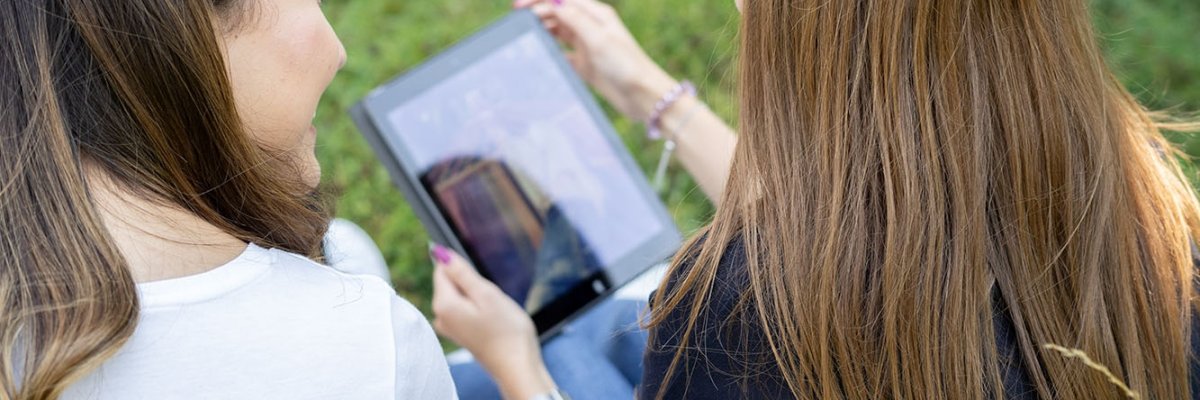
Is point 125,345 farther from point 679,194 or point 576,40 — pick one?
point 679,194

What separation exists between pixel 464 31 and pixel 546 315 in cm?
119

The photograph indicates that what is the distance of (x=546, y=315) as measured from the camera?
1.50 metres

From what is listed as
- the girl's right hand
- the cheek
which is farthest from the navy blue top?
the girl's right hand

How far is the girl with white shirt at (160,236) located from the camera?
793mm

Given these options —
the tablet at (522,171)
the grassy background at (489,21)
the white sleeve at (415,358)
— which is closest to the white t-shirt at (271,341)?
the white sleeve at (415,358)

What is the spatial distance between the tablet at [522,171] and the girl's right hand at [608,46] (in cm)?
15

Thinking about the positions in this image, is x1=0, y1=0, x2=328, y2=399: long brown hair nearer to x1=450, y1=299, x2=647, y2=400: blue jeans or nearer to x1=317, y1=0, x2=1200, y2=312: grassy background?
x1=450, y1=299, x2=647, y2=400: blue jeans

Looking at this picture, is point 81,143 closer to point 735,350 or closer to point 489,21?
point 735,350

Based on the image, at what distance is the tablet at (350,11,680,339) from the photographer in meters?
1.51

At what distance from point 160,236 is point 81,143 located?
10cm

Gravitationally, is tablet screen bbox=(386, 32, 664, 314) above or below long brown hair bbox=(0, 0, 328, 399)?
below

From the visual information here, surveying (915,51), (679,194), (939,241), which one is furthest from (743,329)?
(679,194)

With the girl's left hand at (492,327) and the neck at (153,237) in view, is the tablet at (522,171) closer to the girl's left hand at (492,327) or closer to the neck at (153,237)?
the girl's left hand at (492,327)

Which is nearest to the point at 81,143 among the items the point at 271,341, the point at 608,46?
the point at 271,341
